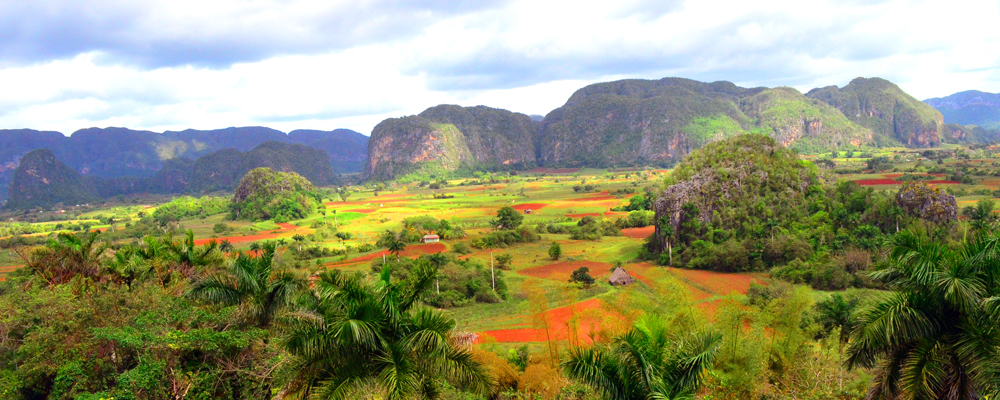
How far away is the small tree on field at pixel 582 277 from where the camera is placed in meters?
35.3

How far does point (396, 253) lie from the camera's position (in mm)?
43094

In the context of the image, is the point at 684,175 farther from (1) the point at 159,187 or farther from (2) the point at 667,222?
(1) the point at 159,187

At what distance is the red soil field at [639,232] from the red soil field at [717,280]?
1414cm

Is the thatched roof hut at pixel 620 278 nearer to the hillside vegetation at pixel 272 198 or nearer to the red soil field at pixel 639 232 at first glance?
the red soil field at pixel 639 232

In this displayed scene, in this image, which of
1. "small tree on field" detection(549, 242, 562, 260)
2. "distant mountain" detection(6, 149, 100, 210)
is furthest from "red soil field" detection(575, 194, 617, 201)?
"distant mountain" detection(6, 149, 100, 210)

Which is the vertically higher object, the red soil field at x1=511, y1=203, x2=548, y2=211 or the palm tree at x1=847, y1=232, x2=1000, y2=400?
the palm tree at x1=847, y1=232, x2=1000, y2=400

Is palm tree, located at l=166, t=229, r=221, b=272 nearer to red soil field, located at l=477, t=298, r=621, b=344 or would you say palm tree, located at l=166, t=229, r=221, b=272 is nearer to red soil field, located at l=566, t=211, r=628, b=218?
red soil field, located at l=477, t=298, r=621, b=344

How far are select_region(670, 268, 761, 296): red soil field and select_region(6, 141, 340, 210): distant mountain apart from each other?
152425 mm

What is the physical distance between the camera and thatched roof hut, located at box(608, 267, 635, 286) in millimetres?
35072

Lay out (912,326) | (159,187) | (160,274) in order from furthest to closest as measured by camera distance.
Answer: (159,187), (160,274), (912,326)

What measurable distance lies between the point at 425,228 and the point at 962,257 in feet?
171

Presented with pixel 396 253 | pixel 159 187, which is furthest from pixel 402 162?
pixel 396 253

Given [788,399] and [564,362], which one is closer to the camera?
[564,362]

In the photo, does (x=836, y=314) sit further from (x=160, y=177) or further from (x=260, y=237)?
(x=160, y=177)
